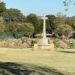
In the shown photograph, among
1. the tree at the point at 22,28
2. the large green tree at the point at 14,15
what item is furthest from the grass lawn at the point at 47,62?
the large green tree at the point at 14,15

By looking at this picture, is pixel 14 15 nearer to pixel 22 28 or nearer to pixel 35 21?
pixel 35 21

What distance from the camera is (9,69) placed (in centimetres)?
1273

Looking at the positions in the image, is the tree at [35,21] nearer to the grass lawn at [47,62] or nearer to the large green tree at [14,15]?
the large green tree at [14,15]

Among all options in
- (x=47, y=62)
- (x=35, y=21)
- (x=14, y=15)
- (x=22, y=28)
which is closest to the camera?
(x=47, y=62)

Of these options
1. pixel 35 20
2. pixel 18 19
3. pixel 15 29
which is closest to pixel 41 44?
pixel 15 29

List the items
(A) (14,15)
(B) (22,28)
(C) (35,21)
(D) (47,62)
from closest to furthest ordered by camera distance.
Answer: (D) (47,62) < (B) (22,28) < (C) (35,21) < (A) (14,15)

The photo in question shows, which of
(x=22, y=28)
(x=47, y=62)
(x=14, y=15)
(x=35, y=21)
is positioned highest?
(x=14, y=15)

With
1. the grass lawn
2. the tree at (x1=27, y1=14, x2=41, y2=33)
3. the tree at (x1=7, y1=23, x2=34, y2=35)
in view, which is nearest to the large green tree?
the tree at (x1=27, y1=14, x2=41, y2=33)

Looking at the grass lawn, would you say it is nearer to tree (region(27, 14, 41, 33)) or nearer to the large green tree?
tree (region(27, 14, 41, 33))

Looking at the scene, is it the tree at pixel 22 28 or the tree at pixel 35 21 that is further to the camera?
the tree at pixel 35 21

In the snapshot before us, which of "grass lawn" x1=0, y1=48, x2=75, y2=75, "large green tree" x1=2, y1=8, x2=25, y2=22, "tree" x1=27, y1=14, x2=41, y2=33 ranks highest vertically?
"large green tree" x1=2, y1=8, x2=25, y2=22

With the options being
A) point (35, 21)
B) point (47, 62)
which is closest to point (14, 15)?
point (35, 21)

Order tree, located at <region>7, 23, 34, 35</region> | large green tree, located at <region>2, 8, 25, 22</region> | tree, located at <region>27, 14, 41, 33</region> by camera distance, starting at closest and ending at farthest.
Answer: tree, located at <region>7, 23, 34, 35</region> < tree, located at <region>27, 14, 41, 33</region> < large green tree, located at <region>2, 8, 25, 22</region>

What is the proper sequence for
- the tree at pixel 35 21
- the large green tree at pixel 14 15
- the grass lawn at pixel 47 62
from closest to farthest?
1. the grass lawn at pixel 47 62
2. the tree at pixel 35 21
3. the large green tree at pixel 14 15
